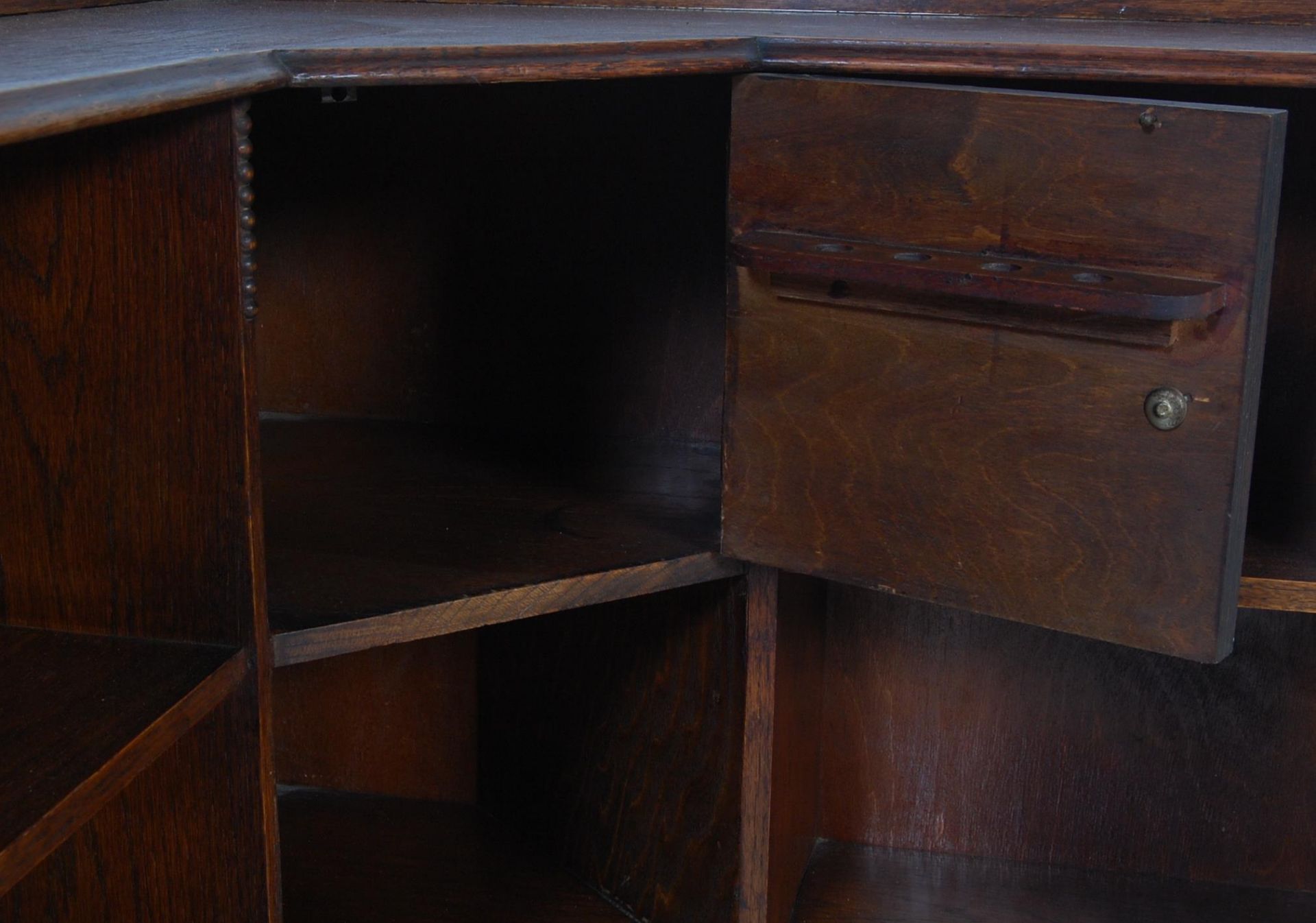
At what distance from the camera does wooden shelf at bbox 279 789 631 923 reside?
1.47m

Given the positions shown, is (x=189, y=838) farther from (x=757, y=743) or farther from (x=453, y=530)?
Answer: (x=757, y=743)

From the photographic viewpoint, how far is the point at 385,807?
1.68 metres

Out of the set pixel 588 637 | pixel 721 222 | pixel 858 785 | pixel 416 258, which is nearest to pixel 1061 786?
pixel 858 785

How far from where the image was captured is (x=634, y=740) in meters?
1.40

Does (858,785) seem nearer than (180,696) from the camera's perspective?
No

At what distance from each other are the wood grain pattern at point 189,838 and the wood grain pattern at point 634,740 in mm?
461

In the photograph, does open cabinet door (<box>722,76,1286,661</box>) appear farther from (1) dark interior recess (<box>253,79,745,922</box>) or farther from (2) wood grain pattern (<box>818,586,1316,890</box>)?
(2) wood grain pattern (<box>818,586,1316,890</box>)

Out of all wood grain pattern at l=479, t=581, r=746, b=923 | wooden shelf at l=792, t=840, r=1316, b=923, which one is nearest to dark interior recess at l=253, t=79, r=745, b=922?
wood grain pattern at l=479, t=581, r=746, b=923

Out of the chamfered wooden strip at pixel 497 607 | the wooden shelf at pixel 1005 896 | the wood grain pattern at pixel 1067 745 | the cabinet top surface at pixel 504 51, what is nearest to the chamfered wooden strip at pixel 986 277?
the cabinet top surface at pixel 504 51

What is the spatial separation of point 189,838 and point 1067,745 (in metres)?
0.95

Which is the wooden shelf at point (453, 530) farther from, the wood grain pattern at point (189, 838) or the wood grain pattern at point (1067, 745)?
the wood grain pattern at point (1067, 745)

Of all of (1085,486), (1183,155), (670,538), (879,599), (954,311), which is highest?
(1183,155)

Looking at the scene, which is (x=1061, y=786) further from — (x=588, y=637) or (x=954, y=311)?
(x=954, y=311)

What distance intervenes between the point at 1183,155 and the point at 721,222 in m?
0.60
